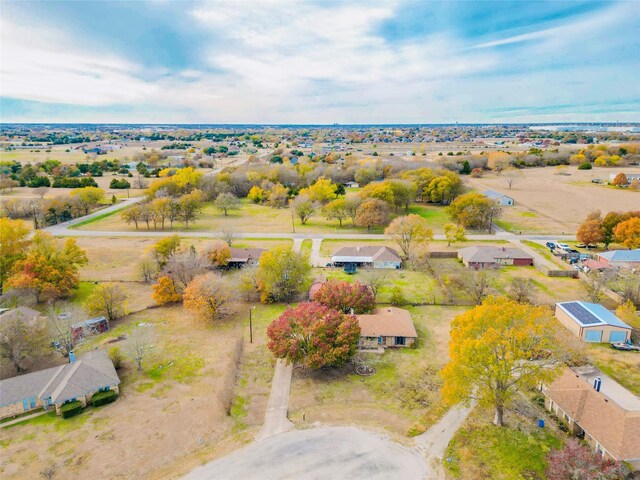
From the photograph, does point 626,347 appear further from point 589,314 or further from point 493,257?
point 493,257

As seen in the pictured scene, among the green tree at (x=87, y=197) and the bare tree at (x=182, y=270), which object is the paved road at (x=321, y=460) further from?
the green tree at (x=87, y=197)

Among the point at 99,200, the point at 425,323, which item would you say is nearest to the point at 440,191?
the point at 425,323

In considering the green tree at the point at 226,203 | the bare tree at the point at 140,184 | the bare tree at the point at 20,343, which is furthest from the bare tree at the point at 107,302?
the bare tree at the point at 140,184

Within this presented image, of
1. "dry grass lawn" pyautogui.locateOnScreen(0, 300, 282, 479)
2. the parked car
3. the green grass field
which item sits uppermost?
the green grass field

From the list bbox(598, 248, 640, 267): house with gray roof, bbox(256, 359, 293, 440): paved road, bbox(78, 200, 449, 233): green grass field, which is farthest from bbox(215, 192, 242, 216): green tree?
bbox(598, 248, 640, 267): house with gray roof

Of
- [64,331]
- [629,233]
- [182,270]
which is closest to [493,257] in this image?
[629,233]

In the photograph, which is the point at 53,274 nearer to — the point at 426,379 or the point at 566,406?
the point at 426,379

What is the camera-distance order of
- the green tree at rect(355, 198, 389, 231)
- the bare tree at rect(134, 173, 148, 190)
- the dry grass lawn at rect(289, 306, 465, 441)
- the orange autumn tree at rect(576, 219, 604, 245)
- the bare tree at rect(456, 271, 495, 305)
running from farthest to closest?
the bare tree at rect(134, 173, 148, 190), the green tree at rect(355, 198, 389, 231), the orange autumn tree at rect(576, 219, 604, 245), the bare tree at rect(456, 271, 495, 305), the dry grass lawn at rect(289, 306, 465, 441)

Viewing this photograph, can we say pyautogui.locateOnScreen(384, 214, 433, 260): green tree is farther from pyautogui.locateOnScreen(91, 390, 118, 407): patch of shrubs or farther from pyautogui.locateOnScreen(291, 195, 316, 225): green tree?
pyautogui.locateOnScreen(91, 390, 118, 407): patch of shrubs
